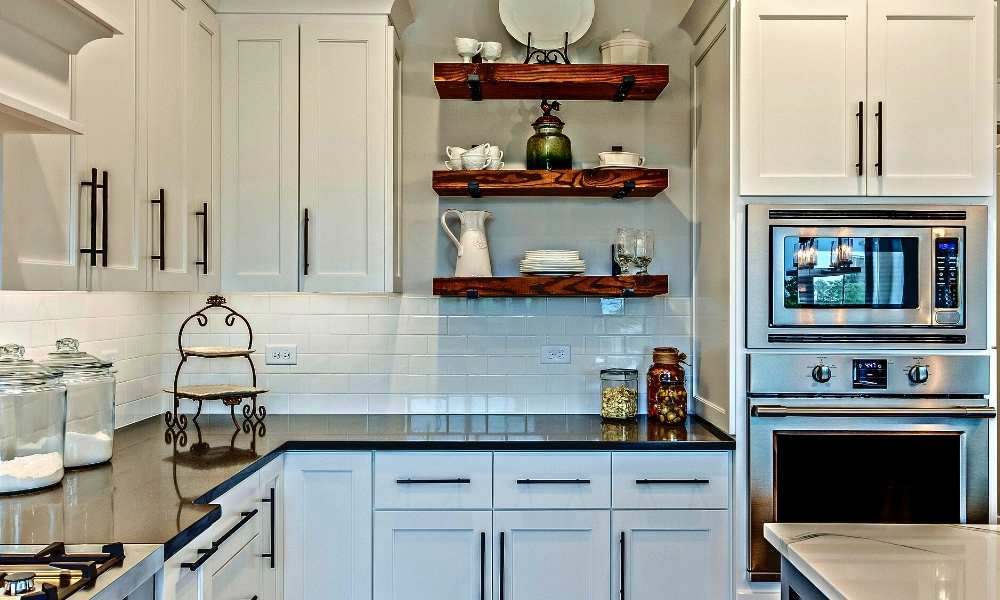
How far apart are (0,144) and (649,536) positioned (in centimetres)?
221

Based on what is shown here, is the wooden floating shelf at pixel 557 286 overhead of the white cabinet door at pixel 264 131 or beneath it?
beneath

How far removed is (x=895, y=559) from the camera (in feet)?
4.75

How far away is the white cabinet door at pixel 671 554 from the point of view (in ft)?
9.07

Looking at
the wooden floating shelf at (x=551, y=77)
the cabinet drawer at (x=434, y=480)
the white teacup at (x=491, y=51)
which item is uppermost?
the white teacup at (x=491, y=51)

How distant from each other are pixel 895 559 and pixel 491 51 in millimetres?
2359

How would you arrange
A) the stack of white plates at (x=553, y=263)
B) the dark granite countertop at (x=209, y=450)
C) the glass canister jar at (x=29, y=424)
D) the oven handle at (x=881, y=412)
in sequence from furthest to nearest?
the stack of white plates at (x=553, y=263), the oven handle at (x=881, y=412), the glass canister jar at (x=29, y=424), the dark granite countertop at (x=209, y=450)

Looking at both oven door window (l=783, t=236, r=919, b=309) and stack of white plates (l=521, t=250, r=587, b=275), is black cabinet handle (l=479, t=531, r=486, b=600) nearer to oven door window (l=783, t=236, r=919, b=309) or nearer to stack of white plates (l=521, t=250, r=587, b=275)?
stack of white plates (l=521, t=250, r=587, b=275)

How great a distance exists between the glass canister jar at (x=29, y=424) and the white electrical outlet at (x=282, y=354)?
4.34 ft

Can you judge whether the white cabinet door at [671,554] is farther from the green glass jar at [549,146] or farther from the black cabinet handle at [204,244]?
the black cabinet handle at [204,244]

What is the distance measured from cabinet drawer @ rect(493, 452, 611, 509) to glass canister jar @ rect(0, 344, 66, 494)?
134 cm

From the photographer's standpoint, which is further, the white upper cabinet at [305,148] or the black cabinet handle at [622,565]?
the white upper cabinet at [305,148]

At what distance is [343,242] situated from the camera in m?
3.06

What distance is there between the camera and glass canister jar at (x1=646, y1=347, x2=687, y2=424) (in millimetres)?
3139

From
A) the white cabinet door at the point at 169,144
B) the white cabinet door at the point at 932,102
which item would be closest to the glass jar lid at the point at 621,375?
the white cabinet door at the point at 932,102
